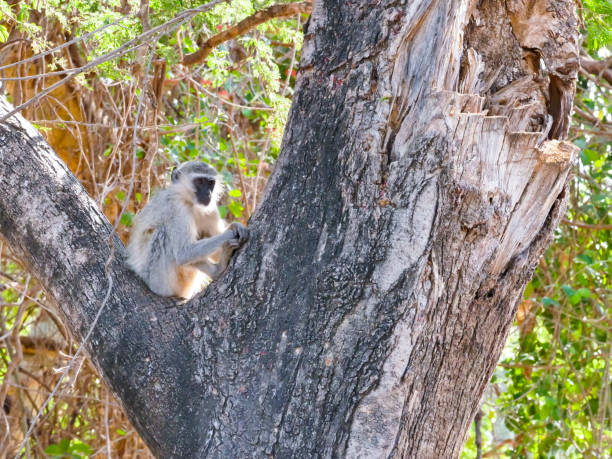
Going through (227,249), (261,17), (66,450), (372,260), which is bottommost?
(66,450)

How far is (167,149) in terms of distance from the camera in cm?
534

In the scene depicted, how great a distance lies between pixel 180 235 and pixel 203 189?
349mm

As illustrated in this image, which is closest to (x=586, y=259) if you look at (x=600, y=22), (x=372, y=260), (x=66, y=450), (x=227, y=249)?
(x=600, y=22)

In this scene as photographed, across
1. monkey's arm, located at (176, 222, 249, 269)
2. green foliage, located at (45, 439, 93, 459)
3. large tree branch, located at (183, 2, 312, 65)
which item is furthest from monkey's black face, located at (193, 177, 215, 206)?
green foliage, located at (45, 439, 93, 459)

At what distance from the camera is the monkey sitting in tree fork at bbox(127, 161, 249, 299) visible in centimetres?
369

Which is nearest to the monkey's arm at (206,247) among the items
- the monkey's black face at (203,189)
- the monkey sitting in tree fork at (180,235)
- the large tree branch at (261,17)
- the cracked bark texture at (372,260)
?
the monkey sitting in tree fork at (180,235)

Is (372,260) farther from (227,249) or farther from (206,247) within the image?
(206,247)

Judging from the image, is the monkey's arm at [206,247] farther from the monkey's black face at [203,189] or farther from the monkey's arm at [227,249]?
the monkey's black face at [203,189]

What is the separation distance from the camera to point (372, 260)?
2.21 m

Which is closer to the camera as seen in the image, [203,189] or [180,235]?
[180,235]

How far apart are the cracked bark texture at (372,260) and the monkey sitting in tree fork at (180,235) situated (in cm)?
105

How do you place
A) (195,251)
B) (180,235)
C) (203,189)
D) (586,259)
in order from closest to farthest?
1. (195,251)
2. (180,235)
3. (203,189)
4. (586,259)

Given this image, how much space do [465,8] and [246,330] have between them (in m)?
1.34

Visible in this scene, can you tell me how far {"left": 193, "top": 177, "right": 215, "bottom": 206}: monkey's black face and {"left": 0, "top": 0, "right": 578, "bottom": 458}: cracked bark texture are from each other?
148 centimetres
